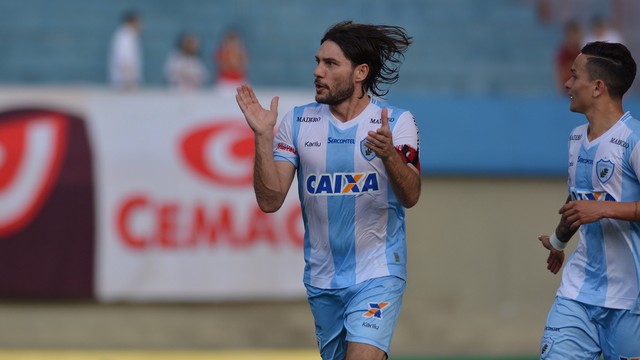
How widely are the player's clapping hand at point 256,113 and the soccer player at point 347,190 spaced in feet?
0.04

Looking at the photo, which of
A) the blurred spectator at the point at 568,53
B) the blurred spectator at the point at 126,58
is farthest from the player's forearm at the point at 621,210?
the blurred spectator at the point at 126,58

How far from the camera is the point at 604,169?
6070 mm

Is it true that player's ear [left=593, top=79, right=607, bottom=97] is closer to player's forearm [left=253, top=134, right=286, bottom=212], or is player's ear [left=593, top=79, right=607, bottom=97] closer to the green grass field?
player's forearm [left=253, top=134, right=286, bottom=212]

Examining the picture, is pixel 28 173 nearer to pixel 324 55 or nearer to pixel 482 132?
pixel 482 132

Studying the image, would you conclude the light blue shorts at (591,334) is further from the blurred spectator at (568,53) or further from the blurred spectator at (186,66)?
the blurred spectator at (186,66)

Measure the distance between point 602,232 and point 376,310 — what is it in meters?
1.25

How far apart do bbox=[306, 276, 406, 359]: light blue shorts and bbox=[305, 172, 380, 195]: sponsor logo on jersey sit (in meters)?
0.49

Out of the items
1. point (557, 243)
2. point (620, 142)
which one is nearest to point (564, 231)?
point (557, 243)

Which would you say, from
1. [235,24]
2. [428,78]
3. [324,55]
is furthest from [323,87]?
[235,24]

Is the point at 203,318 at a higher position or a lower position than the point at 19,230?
lower

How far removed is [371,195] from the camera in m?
6.26

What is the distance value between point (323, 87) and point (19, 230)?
24.0 feet

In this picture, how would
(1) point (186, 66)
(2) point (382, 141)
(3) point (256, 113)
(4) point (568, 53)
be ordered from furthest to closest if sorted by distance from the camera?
(1) point (186, 66)
(4) point (568, 53)
(3) point (256, 113)
(2) point (382, 141)

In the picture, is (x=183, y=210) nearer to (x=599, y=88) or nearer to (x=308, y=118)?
(x=308, y=118)
